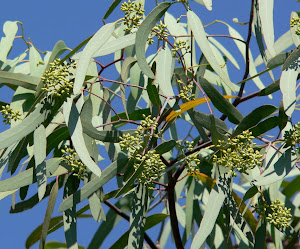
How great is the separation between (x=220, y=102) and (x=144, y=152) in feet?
0.68

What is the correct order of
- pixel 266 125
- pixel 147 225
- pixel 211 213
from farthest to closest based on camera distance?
1. pixel 147 225
2. pixel 266 125
3. pixel 211 213

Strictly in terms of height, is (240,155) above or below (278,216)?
above

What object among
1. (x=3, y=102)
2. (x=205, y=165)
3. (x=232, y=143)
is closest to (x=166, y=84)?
(x=232, y=143)

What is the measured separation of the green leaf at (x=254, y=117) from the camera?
128 centimetres

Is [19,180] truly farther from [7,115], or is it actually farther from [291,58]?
[291,58]

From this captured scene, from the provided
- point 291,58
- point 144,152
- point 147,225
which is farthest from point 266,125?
point 147,225

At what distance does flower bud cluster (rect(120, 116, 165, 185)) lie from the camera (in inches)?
46.9

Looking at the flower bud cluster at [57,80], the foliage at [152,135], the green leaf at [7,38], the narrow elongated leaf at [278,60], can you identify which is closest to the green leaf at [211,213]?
the foliage at [152,135]

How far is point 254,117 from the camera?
4.24 feet

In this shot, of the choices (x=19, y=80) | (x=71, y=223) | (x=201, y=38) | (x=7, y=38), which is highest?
(x=7, y=38)

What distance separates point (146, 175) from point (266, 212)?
29 centimetres

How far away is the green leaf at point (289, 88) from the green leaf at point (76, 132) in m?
0.40

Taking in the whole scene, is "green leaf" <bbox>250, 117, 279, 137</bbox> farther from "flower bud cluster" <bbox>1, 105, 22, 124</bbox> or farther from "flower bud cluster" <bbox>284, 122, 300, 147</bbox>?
"flower bud cluster" <bbox>1, 105, 22, 124</bbox>

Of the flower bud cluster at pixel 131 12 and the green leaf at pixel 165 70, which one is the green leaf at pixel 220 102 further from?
the flower bud cluster at pixel 131 12
